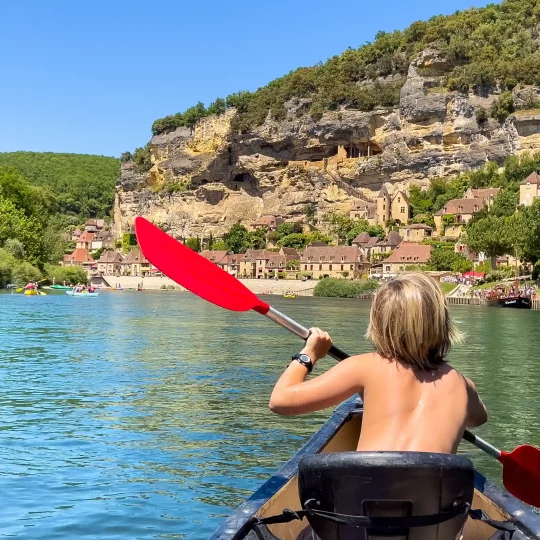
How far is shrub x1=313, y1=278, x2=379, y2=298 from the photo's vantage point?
73.3 m

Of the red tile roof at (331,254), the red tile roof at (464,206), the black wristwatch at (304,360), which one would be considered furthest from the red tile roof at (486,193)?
the black wristwatch at (304,360)

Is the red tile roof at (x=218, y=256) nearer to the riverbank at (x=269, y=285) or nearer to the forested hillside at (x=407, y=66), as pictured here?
the riverbank at (x=269, y=285)

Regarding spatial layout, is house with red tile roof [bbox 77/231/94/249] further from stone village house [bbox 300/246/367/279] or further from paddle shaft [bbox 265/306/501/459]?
paddle shaft [bbox 265/306/501/459]

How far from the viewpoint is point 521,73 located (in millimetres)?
85562

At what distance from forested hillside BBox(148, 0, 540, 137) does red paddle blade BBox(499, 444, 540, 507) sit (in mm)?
86630

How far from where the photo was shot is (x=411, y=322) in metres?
3.22

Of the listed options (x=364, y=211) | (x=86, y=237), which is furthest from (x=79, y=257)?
(x=364, y=211)

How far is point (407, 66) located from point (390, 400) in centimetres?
10093

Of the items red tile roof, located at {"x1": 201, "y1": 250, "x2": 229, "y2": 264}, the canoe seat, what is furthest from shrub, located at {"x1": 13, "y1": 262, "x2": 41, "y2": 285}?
the canoe seat

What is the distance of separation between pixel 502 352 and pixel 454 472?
20.1 meters

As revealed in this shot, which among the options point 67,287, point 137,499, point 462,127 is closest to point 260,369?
point 137,499

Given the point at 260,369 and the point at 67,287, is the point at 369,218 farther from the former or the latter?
the point at 260,369

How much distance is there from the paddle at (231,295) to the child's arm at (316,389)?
693 mm

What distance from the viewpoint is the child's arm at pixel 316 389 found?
3.24m
